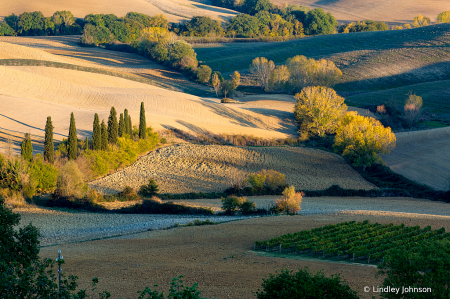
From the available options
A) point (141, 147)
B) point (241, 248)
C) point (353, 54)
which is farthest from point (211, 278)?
point (353, 54)

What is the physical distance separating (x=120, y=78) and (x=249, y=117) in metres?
35.1

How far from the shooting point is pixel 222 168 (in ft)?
168

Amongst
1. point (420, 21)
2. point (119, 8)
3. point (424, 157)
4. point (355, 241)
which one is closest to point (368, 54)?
point (420, 21)

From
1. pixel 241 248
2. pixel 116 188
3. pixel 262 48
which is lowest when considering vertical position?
pixel 116 188

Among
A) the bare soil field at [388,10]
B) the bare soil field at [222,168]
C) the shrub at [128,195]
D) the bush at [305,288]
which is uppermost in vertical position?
the bare soil field at [388,10]

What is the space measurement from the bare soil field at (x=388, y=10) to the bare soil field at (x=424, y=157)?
119 metres

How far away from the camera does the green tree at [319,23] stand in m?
163

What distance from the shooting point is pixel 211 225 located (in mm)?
30984

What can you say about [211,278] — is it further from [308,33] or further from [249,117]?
[308,33]

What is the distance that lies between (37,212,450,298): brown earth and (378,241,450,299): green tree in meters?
2.40

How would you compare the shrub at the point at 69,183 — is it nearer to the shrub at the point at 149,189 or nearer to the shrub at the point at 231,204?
the shrub at the point at 149,189

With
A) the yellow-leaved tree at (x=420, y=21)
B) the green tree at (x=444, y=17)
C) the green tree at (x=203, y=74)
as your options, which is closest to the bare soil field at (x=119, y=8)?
the green tree at (x=203, y=74)

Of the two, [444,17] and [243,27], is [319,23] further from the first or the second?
[444,17]

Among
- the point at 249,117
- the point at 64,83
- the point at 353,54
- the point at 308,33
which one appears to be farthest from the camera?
the point at 308,33
